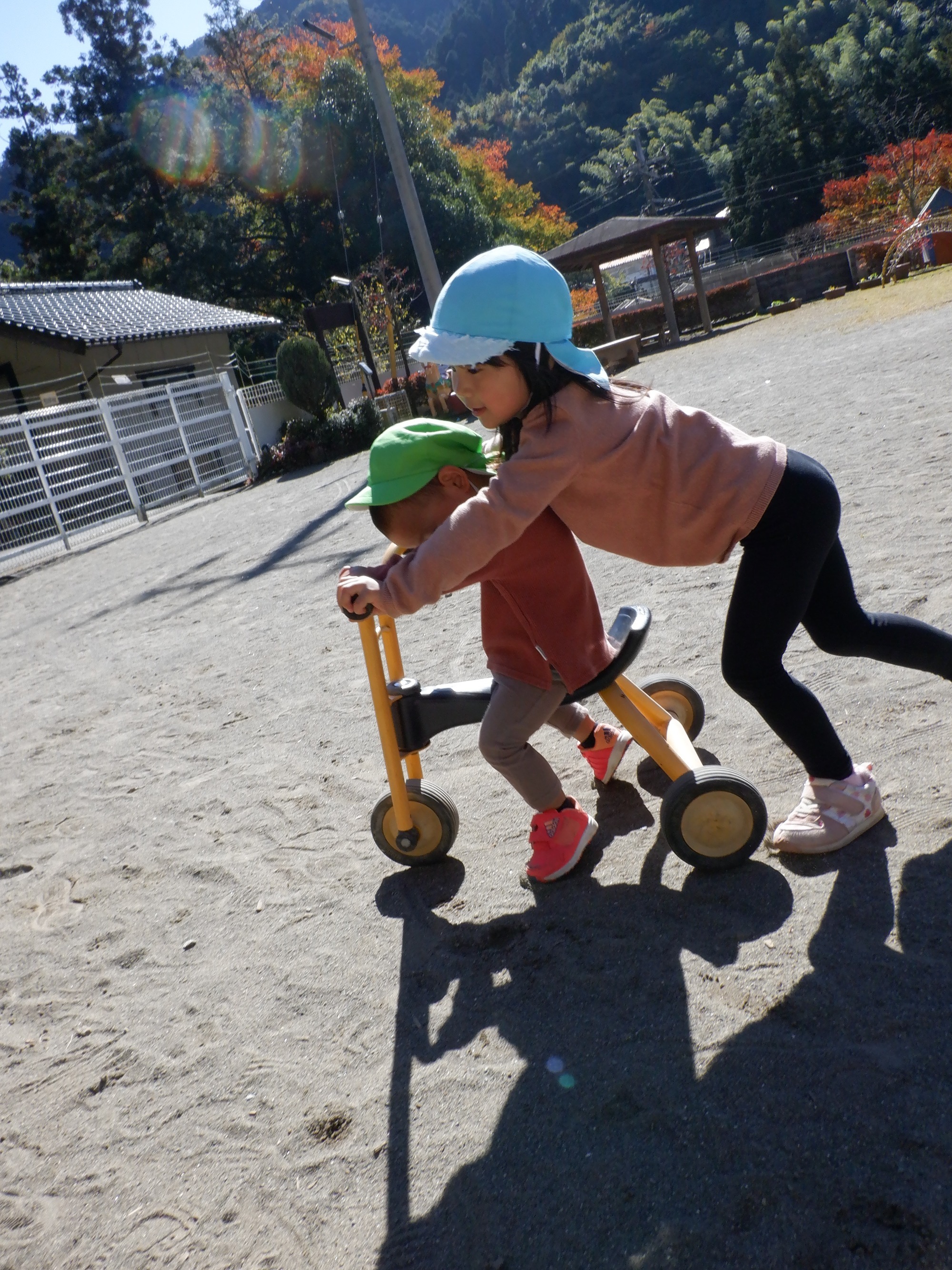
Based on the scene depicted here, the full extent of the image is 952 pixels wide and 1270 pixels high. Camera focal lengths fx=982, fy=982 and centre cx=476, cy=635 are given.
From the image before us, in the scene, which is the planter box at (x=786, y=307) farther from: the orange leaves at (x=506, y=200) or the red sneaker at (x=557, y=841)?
the red sneaker at (x=557, y=841)

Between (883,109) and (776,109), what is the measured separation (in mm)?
10028

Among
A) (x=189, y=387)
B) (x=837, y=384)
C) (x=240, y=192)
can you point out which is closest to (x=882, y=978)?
(x=837, y=384)

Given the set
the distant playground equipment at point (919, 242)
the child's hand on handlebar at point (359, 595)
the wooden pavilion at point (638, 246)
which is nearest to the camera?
the child's hand on handlebar at point (359, 595)

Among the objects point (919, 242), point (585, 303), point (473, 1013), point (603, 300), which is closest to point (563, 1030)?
point (473, 1013)

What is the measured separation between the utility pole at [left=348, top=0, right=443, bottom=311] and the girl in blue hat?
11979 millimetres

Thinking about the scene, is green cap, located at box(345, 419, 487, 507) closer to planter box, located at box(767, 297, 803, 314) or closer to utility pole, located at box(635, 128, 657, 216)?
planter box, located at box(767, 297, 803, 314)

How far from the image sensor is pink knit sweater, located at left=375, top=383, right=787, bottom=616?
1950 mm

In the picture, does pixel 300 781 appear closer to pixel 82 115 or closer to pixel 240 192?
pixel 240 192

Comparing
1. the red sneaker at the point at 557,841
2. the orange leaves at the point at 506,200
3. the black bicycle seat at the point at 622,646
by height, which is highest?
the orange leaves at the point at 506,200

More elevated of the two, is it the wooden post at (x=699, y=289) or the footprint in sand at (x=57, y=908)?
the wooden post at (x=699, y=289)

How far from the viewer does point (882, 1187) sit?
4.59 feet

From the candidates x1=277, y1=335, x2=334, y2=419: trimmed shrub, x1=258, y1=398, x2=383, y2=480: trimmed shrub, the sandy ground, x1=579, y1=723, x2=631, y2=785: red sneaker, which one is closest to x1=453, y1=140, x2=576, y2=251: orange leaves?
x1=277, y1=335, x2=334, y2=419: trimmed shrub

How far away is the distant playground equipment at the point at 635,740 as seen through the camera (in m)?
2.23

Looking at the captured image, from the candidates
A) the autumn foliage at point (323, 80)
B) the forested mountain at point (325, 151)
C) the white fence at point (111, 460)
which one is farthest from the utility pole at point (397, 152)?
the autumn foliage at point (323, 80)
